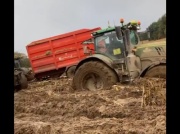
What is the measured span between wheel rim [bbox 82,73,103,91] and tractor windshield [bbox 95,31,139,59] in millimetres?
686

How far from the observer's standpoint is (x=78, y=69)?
29.2 feet

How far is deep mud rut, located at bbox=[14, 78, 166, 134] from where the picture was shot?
396cm

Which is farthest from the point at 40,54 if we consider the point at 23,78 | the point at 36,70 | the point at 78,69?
the point at 78,69

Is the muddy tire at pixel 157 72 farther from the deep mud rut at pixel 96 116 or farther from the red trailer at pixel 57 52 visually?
the red trailer at pixel 57 52

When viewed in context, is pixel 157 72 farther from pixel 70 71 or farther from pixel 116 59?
pixel 70 71

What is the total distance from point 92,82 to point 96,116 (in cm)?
374

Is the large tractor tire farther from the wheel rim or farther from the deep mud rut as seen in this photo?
the deep mud rut

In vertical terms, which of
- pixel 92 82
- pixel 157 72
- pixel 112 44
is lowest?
pixel 92 82

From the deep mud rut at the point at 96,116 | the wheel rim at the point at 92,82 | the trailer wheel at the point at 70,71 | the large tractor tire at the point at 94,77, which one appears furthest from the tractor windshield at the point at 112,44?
the trailer wheel at the point at 70,71

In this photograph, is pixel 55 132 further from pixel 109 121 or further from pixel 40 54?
pixel 40 54

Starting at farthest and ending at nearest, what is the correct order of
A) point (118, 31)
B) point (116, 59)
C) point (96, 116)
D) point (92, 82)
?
point (92, 82), point (116, 59), point (118, 31), point (96, 116)

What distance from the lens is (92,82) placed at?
29.0 feet

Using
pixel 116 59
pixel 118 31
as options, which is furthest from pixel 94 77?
pixel 118 31

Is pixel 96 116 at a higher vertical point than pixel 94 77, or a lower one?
lower
